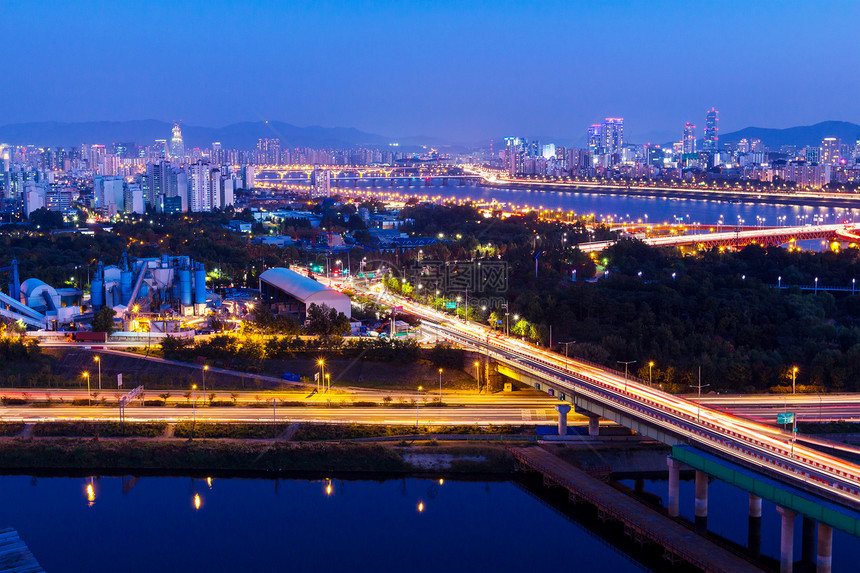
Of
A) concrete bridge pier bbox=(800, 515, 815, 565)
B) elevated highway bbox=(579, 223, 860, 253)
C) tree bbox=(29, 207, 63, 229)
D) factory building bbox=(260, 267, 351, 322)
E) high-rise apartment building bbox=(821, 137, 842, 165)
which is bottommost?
concrete bridge pier bbox=(800, 515, 815, 565)

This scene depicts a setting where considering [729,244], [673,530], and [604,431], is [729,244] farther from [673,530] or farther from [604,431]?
[673,530]

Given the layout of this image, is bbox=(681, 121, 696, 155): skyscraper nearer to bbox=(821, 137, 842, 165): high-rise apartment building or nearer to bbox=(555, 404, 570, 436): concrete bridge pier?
bbox=(821, 137, 842, 165): high-rise apartment building

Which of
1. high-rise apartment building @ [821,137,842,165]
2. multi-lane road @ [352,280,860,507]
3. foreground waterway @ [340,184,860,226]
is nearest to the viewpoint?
multi-lane road @ [352,280,860,507]

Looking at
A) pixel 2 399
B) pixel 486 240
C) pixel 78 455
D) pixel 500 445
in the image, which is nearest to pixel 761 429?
pixel 500 445

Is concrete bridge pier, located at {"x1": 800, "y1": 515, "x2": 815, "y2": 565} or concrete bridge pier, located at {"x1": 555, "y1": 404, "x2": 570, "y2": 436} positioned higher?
concrete bridge pier, located at {"x1": 555, "y1": 404, "x2": 570, "y2": 436}

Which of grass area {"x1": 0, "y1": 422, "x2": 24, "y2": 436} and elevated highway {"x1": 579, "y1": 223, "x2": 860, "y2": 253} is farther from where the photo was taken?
elevated highway {"x1": 579, "y1": 223, "x2": 860, "y2": 253}

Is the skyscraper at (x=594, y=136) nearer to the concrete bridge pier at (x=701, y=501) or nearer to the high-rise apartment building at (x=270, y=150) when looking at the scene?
the high-rise apartment building at (x=270, y=150)

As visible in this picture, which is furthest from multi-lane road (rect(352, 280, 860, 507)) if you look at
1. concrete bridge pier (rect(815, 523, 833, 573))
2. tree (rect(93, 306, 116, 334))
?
tree (rect(93, 306, 116, 334))

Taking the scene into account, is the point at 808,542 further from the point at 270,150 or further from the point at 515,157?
the point at 270,150
